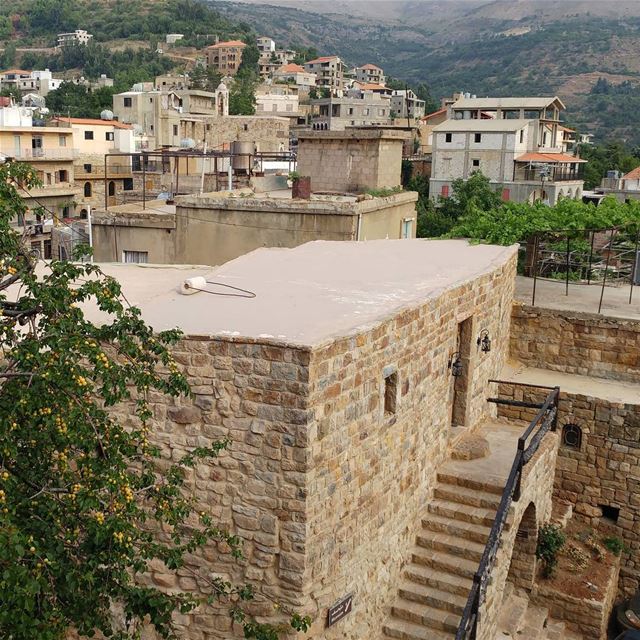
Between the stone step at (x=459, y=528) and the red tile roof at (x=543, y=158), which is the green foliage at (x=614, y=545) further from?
the red tile roof at (x=543, y=158)

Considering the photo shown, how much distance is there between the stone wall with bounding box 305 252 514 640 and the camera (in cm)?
680

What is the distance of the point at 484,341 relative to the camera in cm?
1133

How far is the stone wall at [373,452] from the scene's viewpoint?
6.80 m

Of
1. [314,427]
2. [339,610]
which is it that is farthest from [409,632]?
[314,427]

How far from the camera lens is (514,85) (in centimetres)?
18250

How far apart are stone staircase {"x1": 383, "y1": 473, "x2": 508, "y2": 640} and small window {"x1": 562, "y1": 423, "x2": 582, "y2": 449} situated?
401 cm

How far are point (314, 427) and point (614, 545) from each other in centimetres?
779

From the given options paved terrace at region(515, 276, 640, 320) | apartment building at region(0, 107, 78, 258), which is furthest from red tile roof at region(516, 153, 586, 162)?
paved terrace at region(515, 276, 640, 320)

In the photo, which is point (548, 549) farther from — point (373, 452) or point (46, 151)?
point (46, 151)

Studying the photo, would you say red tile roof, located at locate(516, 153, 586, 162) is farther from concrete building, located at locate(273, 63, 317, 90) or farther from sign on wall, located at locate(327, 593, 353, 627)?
concrete building, located at locate(273, 63, 317, 90)

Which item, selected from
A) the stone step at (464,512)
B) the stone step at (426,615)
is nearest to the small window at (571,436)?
the stone step at (464,512)

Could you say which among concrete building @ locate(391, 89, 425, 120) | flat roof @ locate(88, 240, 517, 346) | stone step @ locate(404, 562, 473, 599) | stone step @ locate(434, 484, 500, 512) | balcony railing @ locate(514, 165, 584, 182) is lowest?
stone step @ locate(404, 562, 473, 599)

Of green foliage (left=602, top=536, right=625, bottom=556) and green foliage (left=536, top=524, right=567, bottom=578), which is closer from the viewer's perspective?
green foliage (left=536, top=524, right=567, bottom=578)

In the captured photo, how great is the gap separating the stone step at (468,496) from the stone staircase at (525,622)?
1627 mm
